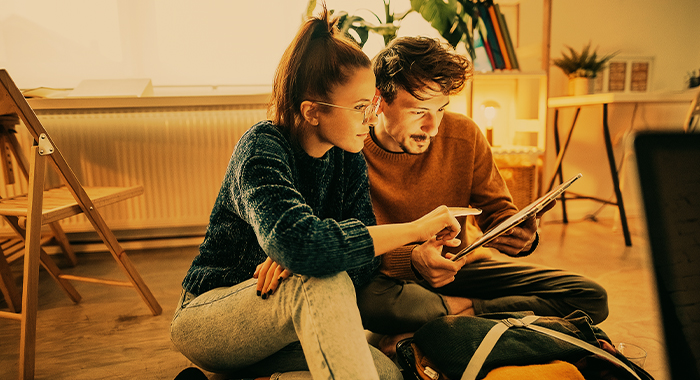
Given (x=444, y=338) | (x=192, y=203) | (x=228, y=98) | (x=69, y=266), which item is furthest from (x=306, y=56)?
(x=69, y=266)

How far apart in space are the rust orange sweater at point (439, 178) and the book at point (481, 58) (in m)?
1.16

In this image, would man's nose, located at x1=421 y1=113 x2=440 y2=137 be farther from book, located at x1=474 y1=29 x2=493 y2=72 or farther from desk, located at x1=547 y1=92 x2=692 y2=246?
desk, located at x1=547 y1=92 x2=692 y2=246

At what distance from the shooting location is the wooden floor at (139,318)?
1.18 metres

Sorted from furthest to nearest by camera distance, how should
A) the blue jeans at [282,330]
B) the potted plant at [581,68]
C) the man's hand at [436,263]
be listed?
the potted plant at [581,68], the man's hand at [436,263], the blue jeans at [282,330]

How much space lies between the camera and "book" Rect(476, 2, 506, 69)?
214cm

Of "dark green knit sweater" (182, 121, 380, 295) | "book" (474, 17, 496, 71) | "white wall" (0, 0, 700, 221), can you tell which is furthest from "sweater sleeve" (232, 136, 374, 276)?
"white wall" (0, 0, 700, 221)

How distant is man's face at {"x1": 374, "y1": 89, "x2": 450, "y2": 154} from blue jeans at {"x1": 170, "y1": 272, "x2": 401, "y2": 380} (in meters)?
0.56

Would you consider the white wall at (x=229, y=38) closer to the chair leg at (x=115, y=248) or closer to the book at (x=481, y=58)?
the book at (x=481, y=58)

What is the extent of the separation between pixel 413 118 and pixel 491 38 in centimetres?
134

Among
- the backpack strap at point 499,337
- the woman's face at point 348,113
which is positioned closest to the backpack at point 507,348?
the backpack strap at point 499,337

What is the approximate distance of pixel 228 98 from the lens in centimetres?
225

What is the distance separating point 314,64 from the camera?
0.85 meters

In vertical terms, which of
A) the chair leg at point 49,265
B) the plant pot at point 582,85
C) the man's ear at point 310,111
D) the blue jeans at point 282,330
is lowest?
the chair leg at point 49,265

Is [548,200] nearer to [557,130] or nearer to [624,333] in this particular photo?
[624,333]
